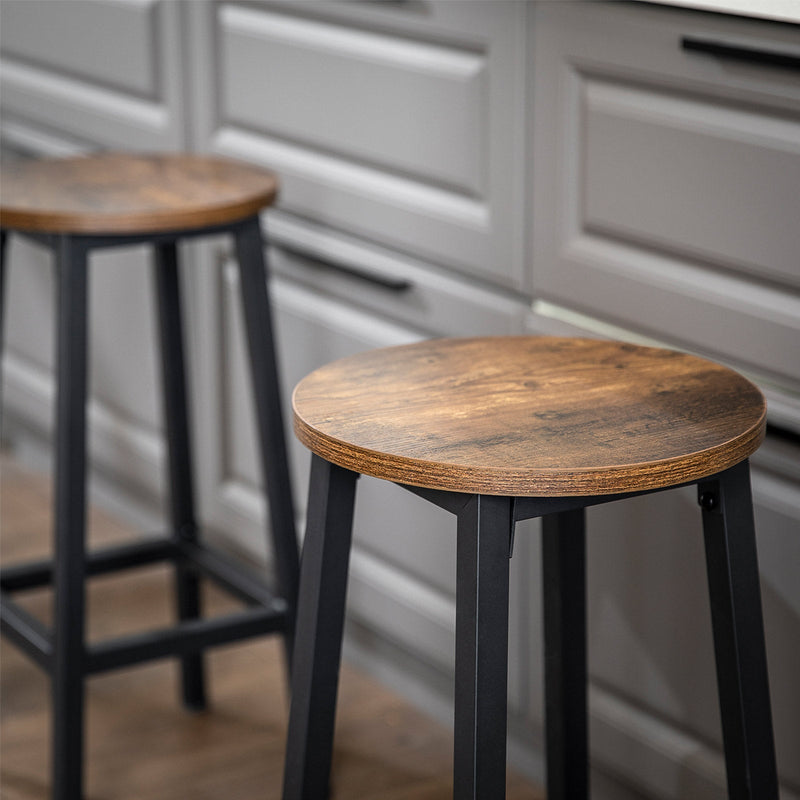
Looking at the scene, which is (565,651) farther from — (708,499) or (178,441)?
(178,441)

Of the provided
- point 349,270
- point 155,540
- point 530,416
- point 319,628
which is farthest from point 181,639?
point 530,416

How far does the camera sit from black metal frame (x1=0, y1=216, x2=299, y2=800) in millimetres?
1572

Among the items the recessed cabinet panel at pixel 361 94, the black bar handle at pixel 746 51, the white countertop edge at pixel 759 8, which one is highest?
the white countertop edge at pixel 759 8

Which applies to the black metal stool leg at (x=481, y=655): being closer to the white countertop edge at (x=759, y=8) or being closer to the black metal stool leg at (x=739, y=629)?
the black metal stool leg at (x=739, y=629)

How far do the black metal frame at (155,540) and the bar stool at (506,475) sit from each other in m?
0.50

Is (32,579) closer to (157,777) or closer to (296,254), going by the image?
(157,777)

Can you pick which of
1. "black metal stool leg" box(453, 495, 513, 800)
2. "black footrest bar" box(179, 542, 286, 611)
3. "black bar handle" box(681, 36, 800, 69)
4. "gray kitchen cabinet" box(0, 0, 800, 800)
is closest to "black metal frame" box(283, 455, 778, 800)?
"black metal stool leg" box(453, 495, 513, 800)

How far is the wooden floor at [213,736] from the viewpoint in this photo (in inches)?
70.6

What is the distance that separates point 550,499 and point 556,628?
1.22ft

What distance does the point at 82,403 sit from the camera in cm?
159

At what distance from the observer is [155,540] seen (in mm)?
1967

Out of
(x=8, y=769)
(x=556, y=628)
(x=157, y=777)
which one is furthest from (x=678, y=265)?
(x=8, y=769)

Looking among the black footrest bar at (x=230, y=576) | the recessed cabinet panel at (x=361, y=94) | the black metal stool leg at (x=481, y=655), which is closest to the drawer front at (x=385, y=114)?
the recessed cabinet panel at (x=361, y=94)

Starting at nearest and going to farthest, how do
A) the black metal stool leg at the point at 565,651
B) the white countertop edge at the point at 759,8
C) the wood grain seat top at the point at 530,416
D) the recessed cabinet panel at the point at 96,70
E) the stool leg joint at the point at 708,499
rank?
the wood grain seat top at the point at 530,416 → the stool leg joint at the point at 708,499 → the white countertop edge at the point at 759,8 → the black metal stool leg at the point at 565,651 → the recessed cabinet panel at the point at 96,70
